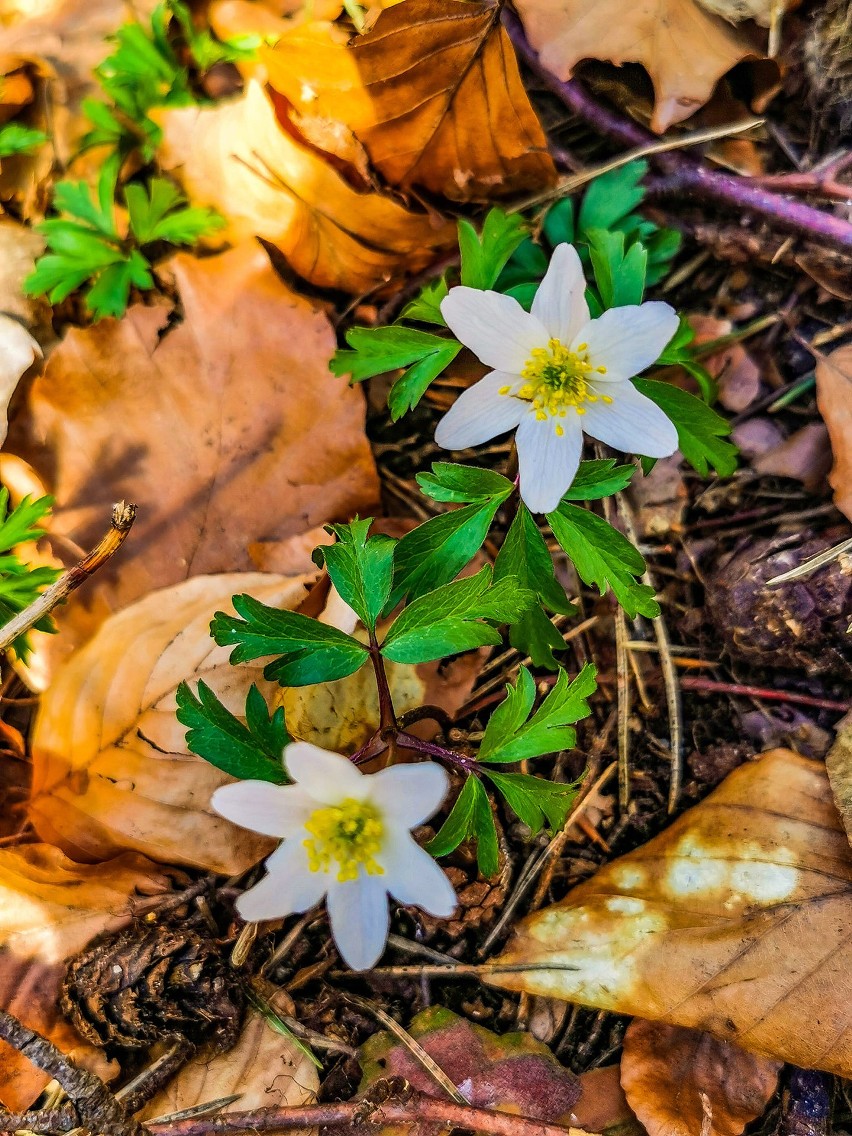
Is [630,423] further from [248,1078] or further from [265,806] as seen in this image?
[248,1078]

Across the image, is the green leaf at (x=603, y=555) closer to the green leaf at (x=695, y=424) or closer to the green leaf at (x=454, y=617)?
the green leaf at (x=454, y=617)

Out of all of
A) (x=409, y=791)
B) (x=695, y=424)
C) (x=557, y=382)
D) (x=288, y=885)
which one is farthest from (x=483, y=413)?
(x=288, y=885)

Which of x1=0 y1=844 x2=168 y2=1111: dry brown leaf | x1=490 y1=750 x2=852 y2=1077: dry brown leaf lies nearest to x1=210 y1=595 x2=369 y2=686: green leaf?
x1=0 y1=844 x2=168 y2=1111: dry brown leaf

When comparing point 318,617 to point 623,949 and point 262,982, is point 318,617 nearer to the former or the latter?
point 262,982

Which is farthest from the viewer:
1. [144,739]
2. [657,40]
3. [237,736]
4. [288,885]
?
[657,40]

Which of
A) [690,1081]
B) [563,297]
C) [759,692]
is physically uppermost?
[563,297]

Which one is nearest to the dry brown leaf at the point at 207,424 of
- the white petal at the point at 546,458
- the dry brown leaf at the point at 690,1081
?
the white petal at the point at 546,458

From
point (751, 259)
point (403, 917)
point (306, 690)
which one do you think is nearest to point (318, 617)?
point (306, 690)
